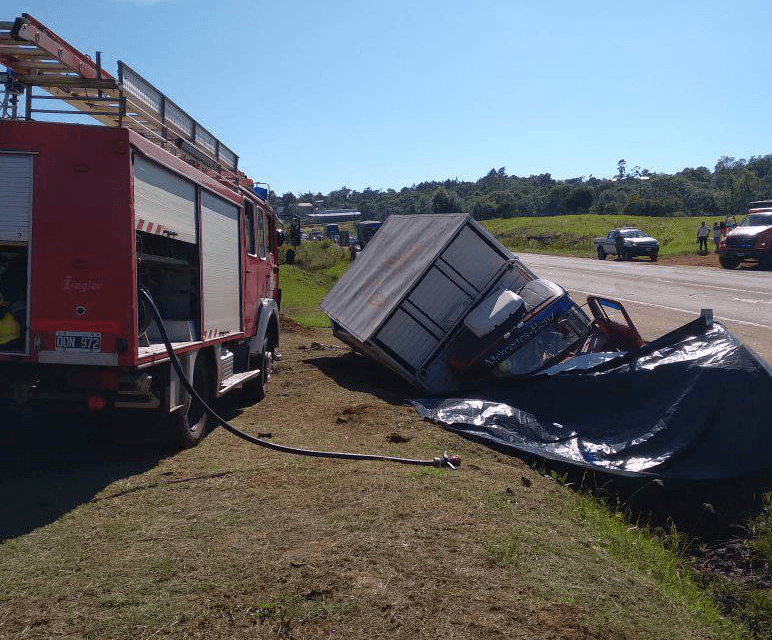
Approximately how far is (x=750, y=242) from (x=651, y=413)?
89.2ft

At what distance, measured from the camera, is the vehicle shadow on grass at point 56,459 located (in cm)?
600

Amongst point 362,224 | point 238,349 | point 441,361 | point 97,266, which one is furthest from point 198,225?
point 362,224

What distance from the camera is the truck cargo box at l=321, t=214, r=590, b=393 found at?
11.3 meters

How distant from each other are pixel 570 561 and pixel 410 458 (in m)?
2.78

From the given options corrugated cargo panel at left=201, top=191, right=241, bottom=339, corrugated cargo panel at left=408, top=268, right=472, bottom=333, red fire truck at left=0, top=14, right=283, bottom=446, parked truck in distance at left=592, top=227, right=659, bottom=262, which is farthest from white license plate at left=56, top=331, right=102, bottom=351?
parked truck in distance at left=592, top=227, right=659, bottom=262

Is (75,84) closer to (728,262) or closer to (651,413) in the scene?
(651,413)

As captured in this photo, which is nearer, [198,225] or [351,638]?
[351,638]

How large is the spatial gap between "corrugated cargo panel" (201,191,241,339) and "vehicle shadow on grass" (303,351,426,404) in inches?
116

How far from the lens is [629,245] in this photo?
1690 inches

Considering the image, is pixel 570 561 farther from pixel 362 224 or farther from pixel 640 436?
pixel 362 224

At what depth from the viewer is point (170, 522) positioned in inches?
224

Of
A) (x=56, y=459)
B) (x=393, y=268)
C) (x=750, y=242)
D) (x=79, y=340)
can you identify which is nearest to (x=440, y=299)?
(x=393, y=268)

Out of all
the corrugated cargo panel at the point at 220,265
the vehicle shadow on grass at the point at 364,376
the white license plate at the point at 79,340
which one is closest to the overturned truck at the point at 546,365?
the vehicle shadow on grass at the point at 364,376

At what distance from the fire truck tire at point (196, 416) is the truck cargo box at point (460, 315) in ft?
11.7
